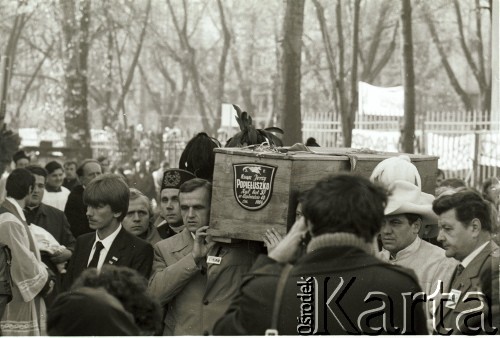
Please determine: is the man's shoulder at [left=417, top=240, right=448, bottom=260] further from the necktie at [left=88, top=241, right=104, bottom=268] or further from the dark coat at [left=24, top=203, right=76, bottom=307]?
the dark coat at [left=24, top=203, right=76, bottom=307]

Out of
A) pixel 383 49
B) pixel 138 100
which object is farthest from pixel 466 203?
pixel 138 100

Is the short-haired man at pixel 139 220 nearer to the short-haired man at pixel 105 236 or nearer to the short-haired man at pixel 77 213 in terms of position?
the short-haired man at pixel 105 236

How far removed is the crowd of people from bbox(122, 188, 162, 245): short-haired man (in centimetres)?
1

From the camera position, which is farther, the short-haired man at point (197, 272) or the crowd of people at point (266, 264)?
the short-haired man at point (197, 272)

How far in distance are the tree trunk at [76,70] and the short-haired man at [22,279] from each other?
65.6 ft

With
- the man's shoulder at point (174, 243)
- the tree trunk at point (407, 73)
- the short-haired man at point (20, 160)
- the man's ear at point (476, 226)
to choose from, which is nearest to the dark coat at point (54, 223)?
the man's shoulder at point (174, 243)

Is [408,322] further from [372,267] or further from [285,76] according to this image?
[285,76]

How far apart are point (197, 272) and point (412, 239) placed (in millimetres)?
1327

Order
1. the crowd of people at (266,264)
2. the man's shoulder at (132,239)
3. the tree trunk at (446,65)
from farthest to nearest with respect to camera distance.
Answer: the tree trunk at (446,65), the man's shoulder at (132,239), the crowd of people at (266,264)

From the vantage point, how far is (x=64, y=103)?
28672mm

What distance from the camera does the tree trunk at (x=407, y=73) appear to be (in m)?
20.2

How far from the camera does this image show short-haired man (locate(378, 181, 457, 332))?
18.8 ft

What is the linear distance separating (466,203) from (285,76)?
36.1ft

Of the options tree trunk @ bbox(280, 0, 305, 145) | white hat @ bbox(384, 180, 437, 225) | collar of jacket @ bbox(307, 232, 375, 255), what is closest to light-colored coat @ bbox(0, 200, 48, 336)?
white hat @ bbox(384, 180, 437, 225)
